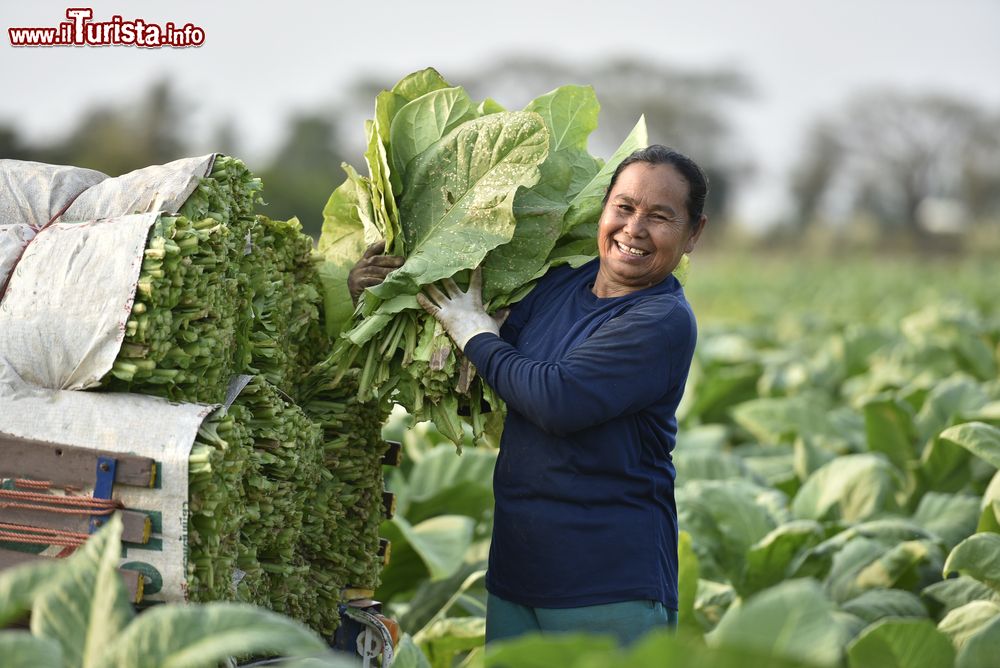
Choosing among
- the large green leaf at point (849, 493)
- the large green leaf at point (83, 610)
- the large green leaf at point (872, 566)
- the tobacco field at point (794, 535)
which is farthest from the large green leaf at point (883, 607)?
the large green leaf at point (83, 610)

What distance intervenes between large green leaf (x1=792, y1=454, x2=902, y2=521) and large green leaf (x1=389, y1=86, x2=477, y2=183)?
8.19ft

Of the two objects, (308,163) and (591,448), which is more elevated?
(308,163)

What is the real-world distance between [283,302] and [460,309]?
0.49 m

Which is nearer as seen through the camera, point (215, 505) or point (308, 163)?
point (215, 505)

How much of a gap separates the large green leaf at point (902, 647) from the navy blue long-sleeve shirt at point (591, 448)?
471mm

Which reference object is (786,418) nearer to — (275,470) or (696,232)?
(696,232)

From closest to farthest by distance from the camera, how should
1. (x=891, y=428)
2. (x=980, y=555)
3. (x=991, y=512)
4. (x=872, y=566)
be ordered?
(x=980, y=555), (x=991, y=512), (x=872, y=566), (x=891, y=428)

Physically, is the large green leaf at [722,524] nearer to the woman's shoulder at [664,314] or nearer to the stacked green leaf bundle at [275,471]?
the woman's shoulder at [664,314]

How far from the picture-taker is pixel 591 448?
252 cm

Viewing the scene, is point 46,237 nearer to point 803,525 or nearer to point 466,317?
point 466,317

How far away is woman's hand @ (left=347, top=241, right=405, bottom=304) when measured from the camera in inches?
109

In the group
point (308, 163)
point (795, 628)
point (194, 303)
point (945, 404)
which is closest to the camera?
point (795, 628)

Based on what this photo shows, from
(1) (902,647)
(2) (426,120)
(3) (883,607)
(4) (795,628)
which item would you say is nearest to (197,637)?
(4) (795,628)

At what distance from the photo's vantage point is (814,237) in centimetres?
3794
